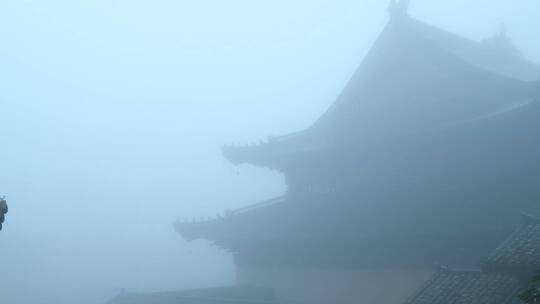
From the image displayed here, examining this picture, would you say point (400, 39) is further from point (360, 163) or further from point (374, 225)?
point (374, 225)

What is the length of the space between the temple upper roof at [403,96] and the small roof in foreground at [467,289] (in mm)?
4420

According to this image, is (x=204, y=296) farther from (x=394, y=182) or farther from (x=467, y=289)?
(x=467, y=289)

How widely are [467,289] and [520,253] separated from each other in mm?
1259

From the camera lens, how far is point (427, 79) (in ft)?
53.0

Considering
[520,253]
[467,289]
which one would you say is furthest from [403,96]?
[520,253]

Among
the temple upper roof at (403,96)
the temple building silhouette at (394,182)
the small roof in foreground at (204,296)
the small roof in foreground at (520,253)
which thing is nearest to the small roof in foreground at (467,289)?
the temple building silhouette at (394,182)

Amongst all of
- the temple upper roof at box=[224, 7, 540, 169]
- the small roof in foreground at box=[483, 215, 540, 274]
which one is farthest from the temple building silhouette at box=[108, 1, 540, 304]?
the small roof in foreground at box=[483, 215, 540, 274]

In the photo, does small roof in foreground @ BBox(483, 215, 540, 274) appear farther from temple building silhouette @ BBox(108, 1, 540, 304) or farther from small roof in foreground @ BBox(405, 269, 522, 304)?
temple building silhouette @ BBox(108, 1, 540, 304)

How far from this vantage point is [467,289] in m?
10.7

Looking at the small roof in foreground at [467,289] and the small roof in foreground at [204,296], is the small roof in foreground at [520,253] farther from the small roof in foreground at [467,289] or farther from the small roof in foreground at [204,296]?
the small roof in foreground at [204,296]

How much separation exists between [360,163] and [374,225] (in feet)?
7.22

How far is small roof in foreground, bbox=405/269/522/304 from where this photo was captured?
1003cm

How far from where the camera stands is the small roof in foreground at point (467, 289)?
10.0 m

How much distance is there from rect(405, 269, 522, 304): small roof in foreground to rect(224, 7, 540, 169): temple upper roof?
14.5 ft
